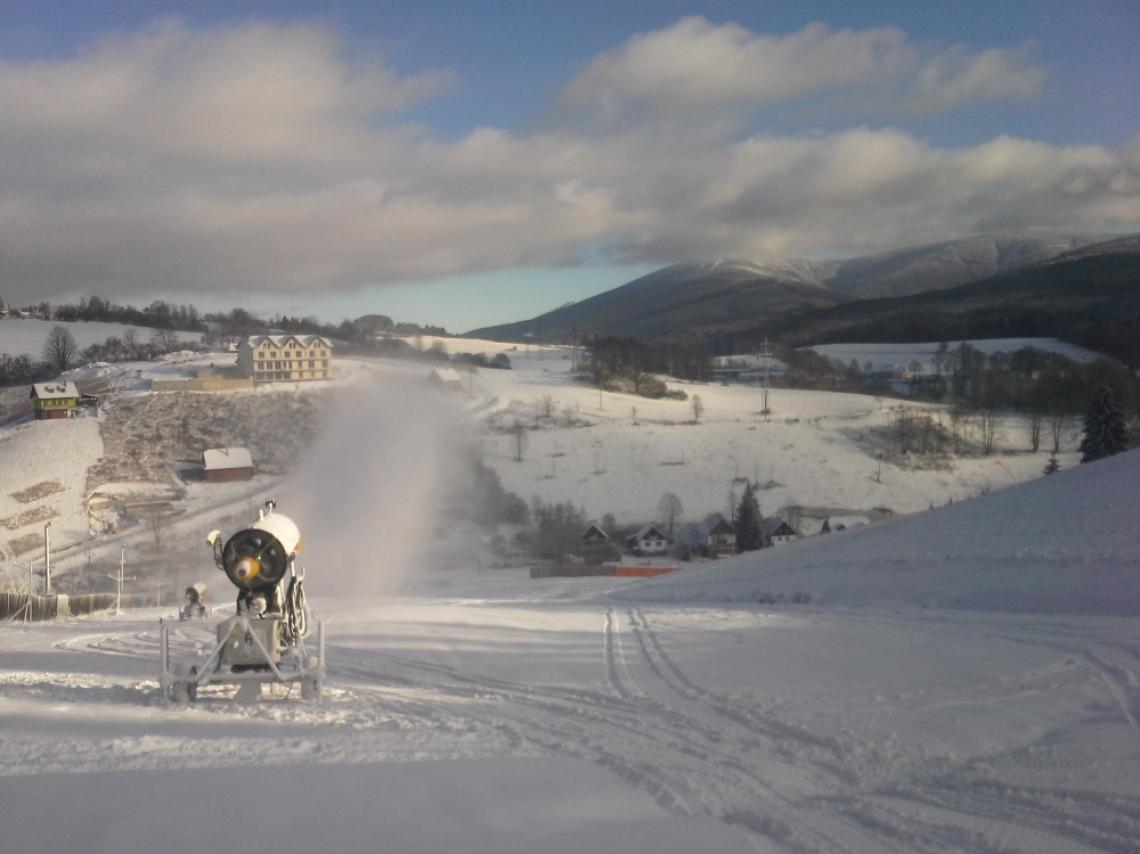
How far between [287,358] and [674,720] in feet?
245

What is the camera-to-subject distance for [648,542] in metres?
49.9

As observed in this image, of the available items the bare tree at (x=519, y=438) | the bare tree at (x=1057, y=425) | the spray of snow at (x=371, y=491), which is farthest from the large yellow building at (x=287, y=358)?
the bare tree at (x=1057, y=425)

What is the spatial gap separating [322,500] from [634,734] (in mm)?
38561

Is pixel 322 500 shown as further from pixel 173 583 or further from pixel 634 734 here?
pixel 634 734

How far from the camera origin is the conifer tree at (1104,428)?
43.9 metres

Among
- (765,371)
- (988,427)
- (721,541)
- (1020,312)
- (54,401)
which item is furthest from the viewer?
(1020,312)

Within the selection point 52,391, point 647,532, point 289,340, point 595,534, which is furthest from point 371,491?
point 52,391

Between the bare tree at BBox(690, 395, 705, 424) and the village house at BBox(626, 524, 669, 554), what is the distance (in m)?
21.4

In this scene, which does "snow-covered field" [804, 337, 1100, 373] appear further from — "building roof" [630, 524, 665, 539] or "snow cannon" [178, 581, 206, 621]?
"snow cannon" [178, 581, 206, 621]

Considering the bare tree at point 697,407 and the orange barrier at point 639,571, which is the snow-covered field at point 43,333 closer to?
the bare tree at point 697,407

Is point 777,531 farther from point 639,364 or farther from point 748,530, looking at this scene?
point 639,364

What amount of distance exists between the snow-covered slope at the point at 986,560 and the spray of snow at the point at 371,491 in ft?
47.3

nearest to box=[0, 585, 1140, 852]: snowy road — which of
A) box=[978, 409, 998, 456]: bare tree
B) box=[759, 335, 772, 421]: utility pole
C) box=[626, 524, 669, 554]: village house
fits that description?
box=[626, 524, 669, 554]: village house

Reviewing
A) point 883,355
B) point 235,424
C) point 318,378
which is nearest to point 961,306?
point 883,355
